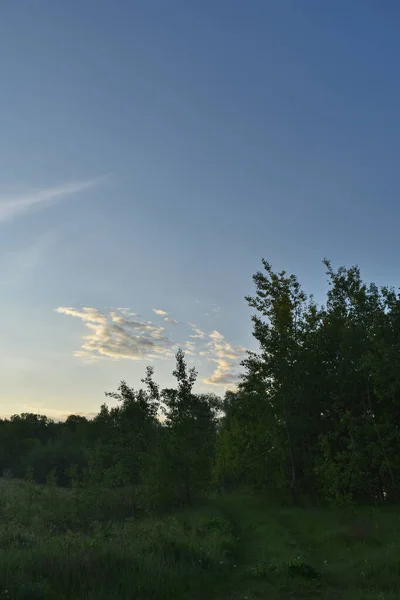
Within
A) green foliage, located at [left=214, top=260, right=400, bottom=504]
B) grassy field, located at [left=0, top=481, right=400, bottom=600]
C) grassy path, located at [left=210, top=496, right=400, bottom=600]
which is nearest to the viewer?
grassy field, located at [left=0, top=481, right=400, bottom=600]

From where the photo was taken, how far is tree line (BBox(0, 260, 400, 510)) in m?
28.5

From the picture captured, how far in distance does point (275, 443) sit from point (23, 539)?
21269 mm

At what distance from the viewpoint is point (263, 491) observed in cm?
4025

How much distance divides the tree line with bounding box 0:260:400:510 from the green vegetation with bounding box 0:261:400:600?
112 millimetres

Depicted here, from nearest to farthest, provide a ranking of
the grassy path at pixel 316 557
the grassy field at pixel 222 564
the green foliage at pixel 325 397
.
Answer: the grassy field at pixel 222 564, the grassy path at pixel 316 557, the green foliage at pixel 325 397

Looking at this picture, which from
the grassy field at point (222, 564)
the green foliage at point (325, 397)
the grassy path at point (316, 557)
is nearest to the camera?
the grassy field at point (222, 564)

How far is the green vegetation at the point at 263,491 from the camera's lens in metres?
14.4

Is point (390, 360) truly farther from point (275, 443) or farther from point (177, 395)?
point (177, 395)

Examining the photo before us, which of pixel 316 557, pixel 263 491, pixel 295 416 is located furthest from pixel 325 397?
pixel 316 557

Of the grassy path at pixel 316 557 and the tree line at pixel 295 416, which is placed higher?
the tree line at pixel 295 416

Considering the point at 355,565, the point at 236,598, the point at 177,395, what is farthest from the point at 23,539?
the point at 177,395

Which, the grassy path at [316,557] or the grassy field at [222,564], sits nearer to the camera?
the grassy field at [222,564]

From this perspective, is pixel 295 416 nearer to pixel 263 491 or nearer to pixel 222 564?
pixel 263 491

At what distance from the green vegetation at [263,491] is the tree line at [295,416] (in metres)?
0.11
